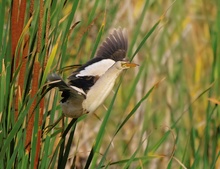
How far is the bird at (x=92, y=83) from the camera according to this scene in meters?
1.54

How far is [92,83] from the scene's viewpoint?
1637mm

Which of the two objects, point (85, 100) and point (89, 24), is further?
point (89, 24)

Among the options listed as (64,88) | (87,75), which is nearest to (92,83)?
(87,75)

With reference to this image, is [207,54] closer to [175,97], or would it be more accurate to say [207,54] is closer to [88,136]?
[175,97]

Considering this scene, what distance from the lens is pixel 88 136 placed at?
285cm

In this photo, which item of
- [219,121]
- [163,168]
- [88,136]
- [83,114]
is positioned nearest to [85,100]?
[83,114]

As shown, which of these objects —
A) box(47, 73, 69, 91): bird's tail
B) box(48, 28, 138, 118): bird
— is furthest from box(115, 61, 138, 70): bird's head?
box(47, 73, 69, 91): bird's tail

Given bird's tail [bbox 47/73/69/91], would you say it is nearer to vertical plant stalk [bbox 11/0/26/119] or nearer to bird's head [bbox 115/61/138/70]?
vertical plant stalk [bbox 11/0/26/119]

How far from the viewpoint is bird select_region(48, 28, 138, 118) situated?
154 cm

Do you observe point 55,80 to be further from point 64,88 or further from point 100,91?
point 100,91

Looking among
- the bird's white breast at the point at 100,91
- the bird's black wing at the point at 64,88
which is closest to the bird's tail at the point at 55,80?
the bird's black wing at the point at 64,88

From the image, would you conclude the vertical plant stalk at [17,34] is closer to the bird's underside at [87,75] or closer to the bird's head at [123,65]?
the bird's underside at [87,75]

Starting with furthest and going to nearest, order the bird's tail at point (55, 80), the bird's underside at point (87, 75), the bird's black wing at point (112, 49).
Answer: the bird's black wing at point (112, 49)
the bird's underside at point (87, 75)
the bird's tail at point (55, 80)

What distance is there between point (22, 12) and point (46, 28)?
0.24 feet
